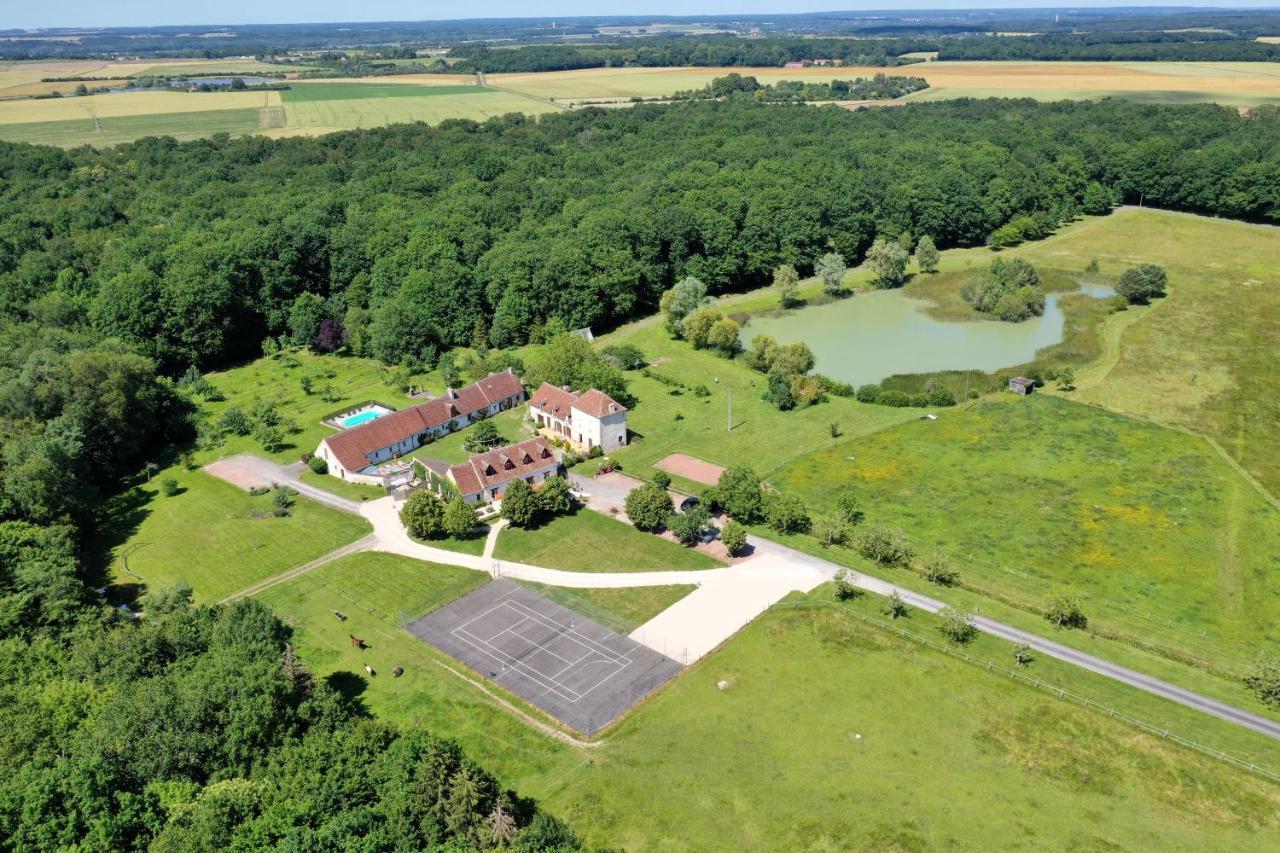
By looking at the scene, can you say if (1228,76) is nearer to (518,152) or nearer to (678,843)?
(518,152)

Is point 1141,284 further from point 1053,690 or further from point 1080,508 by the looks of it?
point 1053,690

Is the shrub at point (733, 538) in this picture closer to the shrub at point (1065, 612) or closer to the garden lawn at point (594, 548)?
the garden lawn at point (594, 548)

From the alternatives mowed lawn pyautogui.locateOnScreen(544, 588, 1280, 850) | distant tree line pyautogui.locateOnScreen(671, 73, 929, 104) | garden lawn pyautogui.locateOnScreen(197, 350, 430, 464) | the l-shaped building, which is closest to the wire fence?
mowed lawn pyautogui.locateOnScreen(544, 588, 1280, 850)

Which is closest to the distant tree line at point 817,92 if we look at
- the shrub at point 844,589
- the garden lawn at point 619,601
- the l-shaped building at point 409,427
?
the l-shaped building at point 409,427

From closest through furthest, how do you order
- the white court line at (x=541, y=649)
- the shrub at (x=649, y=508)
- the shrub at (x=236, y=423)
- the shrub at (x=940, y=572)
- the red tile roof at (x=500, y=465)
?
the white court line at (x=541, y=649) → the shrub at (x=940, y=572) → the shrub at (x=649, y=508) → the red tile roof at (x=500, y=465) → the shrub at (x=236, y=423)

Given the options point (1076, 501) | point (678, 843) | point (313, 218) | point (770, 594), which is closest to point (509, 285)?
point (313, 218)

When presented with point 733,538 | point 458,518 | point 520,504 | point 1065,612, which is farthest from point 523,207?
point 1065,612

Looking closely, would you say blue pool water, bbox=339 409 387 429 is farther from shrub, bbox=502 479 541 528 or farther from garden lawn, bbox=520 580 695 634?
garden lawn, bbox=520 580 695 634

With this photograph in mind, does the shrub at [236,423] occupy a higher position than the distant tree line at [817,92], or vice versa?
the distant tree line at [817,92]
